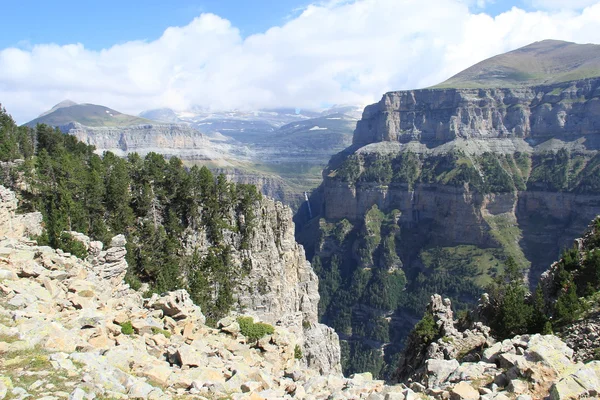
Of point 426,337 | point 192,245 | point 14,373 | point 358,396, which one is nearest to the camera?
point 14,373

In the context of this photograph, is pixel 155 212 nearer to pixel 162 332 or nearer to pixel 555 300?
pixel 162 332

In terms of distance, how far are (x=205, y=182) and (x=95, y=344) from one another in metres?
56.6

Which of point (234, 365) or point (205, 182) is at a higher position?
point (205, 182)

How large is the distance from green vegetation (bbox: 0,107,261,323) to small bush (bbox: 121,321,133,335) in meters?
26.8

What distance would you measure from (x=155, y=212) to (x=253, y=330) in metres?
39.1

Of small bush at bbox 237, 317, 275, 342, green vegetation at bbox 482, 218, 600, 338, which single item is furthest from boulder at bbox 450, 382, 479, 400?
small bush at bbox 237, 317, 275, 342

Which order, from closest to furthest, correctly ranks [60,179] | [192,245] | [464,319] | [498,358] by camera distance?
[498,358]
[464,319]
[60,179]
[192,245]

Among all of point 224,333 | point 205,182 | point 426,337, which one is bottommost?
point 426,337

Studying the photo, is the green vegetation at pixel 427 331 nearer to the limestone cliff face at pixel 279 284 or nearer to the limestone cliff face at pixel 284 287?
the limestone cliff face at pixel 279 284

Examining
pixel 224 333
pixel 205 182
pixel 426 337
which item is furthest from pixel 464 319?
pixel 205 182

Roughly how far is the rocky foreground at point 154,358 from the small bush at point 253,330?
0.83 metres

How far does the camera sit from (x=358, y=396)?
27000 mm

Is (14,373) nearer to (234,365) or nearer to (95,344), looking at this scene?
(95,344)

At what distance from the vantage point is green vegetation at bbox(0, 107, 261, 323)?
6519cm
